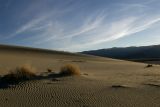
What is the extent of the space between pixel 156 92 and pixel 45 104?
4451 mm

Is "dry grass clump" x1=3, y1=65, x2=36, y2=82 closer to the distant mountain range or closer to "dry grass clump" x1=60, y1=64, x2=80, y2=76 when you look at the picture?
"dry grass clump" x1=60, y1=64, x2=80, y2=76

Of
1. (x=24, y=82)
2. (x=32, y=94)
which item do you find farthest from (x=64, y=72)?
(x=32, y=94)

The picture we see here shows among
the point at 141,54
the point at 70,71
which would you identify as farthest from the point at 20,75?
the point at 141,54

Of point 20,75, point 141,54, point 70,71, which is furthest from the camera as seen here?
point 141,54

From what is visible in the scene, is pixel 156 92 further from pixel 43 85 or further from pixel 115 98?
pixel 43 85

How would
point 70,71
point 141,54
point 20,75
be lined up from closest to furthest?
point 20,75, point 70,71, point 141,54

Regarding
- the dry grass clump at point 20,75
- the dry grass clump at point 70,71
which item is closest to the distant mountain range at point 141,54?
the dry grass clump at point 70,71

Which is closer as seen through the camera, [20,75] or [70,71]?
[20,75]

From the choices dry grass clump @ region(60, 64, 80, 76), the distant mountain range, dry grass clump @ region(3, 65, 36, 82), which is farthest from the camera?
the distant mountain range

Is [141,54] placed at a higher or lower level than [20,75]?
higher

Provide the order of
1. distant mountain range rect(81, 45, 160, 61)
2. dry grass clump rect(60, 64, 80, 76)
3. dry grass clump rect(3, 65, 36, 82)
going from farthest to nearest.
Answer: distant mountain range rect(81, 45, 160, 61) < dry grass clump rect(60, 64, 80, 76) < dry grass clump rect(3, 65, 36, 82)

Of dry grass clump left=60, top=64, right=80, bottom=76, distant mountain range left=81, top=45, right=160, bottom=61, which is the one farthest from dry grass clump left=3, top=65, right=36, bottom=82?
distant mountain range left=81, top=45, right=160, bottom=61

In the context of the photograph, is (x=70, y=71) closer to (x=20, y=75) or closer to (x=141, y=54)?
(x=20, y=75)

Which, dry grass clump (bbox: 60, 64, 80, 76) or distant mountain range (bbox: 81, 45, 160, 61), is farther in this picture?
distant mountain range (bbox: 81, 45, 160, 61)
